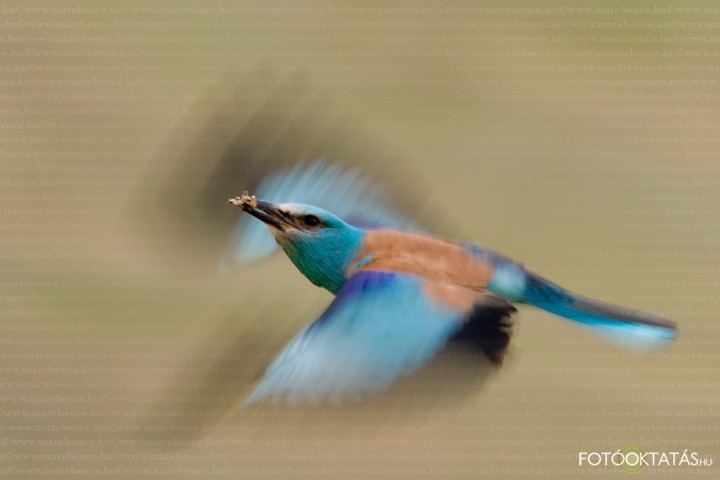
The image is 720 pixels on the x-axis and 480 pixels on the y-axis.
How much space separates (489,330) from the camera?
79 centimetres

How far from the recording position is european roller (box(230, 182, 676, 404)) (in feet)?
2.51

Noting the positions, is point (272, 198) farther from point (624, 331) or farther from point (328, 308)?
point (624, 331)

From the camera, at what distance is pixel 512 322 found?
798 mm

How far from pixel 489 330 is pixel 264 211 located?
200 mm

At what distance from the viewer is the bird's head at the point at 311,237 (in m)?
0.87

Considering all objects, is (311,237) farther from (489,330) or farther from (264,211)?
(489,330)

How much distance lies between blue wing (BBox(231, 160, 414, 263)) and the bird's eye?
0.40ft

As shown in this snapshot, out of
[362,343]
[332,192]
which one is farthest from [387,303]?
[332,192]

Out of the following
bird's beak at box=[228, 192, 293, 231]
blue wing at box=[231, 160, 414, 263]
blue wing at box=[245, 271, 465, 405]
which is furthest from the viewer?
blue wing at box=[231, 160, 414, 263]

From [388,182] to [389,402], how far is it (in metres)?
0.32

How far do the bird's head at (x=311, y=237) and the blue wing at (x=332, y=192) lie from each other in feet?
0.37

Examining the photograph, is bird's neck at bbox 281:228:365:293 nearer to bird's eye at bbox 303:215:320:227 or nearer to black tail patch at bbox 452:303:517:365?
bird's eye at bbox 303:215:320:227

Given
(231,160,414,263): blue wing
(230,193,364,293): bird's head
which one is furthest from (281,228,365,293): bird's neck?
(231,160,414,263): blue wing

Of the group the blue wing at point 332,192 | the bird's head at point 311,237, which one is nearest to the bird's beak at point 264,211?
the bird's head at point 311,237
